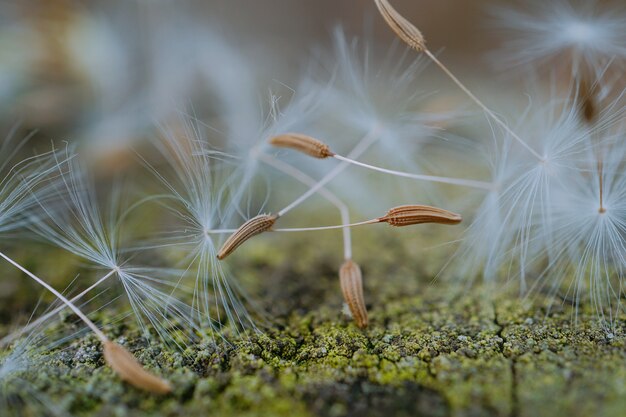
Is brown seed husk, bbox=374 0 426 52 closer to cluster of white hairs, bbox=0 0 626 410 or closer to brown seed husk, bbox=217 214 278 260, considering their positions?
cluster of white hairs, bbox=0 0 626 410

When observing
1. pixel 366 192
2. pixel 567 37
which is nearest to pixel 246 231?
pixel 366 192

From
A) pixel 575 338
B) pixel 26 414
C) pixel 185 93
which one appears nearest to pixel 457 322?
pixel 575 338

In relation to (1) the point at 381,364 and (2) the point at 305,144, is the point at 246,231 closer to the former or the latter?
(2) the point at 305,144

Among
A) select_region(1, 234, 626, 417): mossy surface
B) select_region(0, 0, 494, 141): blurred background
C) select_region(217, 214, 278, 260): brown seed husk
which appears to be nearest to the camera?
select_region(1, 234, 626, 417): mossy surface

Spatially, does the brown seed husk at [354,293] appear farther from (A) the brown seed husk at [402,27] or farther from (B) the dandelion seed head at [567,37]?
(B) the dandelion seed head at [567,37]

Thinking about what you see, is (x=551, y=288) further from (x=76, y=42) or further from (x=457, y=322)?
(x=76, y=42)

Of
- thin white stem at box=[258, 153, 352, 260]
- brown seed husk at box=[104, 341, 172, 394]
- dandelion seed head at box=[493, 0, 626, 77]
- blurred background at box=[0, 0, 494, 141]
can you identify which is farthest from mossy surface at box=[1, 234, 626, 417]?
blurred background at box=[0, 0, 494, 141]
